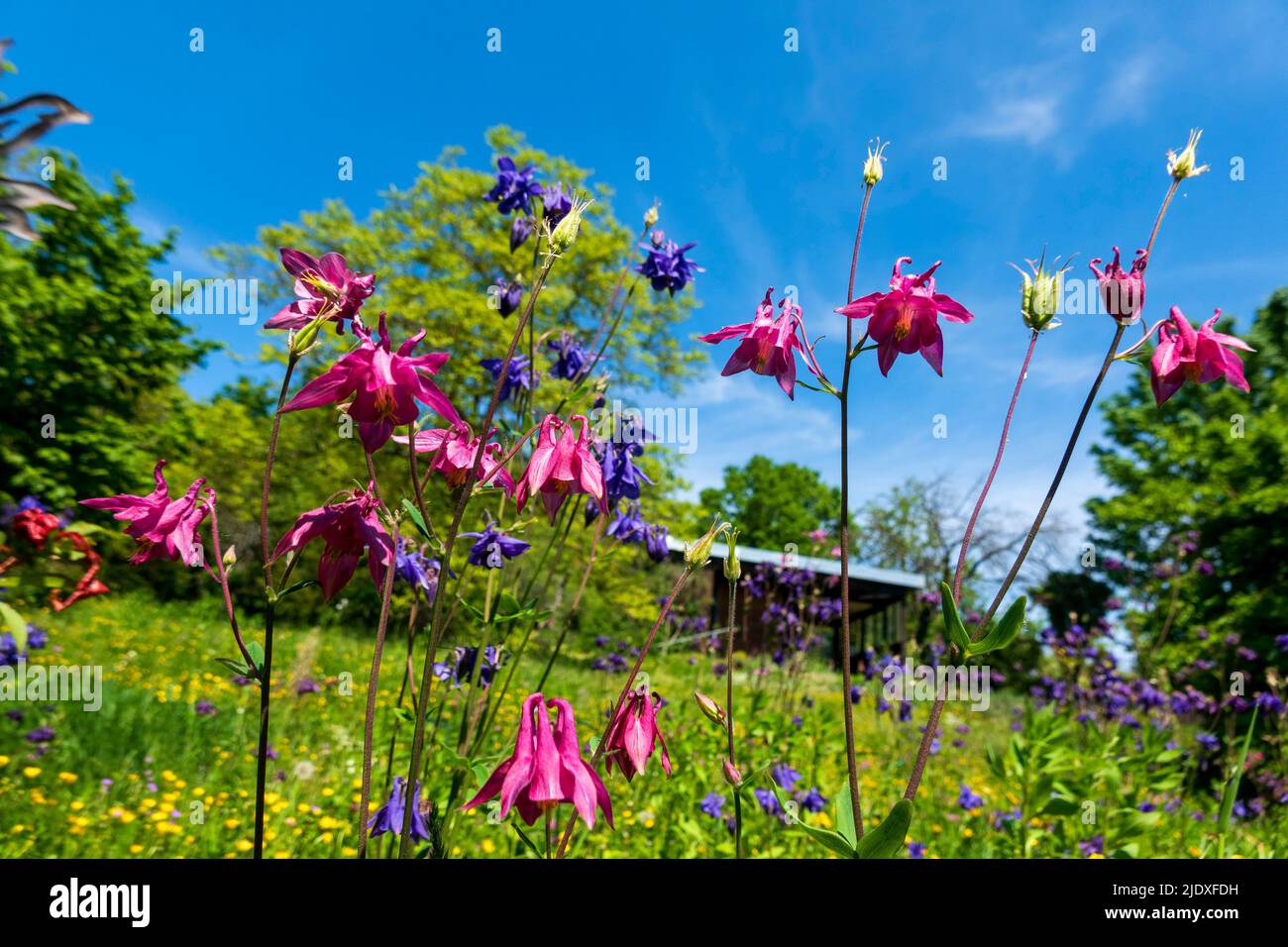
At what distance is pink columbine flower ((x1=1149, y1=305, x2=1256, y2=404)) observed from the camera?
3.69ft

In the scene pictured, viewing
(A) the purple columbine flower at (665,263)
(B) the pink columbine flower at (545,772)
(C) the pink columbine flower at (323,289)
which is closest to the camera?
(B) the pink columbine flower at (545,772)

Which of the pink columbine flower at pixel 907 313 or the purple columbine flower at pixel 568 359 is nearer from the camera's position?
the pink columbine flower at pixel 907 313

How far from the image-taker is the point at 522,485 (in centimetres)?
114

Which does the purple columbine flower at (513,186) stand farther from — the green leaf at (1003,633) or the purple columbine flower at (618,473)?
the green leaf at (1003,633)

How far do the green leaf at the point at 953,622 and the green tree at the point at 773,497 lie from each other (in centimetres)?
3914

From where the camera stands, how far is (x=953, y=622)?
3.14 feet

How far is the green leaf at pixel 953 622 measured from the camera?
0.91 m

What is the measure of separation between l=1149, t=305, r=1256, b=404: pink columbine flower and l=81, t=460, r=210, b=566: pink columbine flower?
1605mm

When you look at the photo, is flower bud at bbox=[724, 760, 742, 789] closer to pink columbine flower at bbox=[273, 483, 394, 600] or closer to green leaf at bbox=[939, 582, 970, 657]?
green leaf at bbox=[939, 582, 970, 657]

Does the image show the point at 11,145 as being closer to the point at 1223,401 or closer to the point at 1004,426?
the point at 1004,426

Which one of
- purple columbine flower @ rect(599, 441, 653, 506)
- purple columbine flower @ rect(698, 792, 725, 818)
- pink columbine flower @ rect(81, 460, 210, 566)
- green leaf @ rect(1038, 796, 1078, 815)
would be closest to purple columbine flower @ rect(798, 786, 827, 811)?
purple columbine flower @ rect(698, 792, 725, 818)

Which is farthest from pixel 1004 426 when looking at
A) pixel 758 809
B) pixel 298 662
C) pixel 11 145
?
pixel 298 662

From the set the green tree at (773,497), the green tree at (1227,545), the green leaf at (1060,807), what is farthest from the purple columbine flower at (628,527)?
the green tree at (773,497)

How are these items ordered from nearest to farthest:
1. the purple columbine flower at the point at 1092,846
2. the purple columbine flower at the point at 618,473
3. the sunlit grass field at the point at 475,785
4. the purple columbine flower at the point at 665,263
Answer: the purple columbine flower at the point at 618,473, the purple columbine flower at the point at 665,263, the sunlit grass field at the point at 475,785, the purple columbine flower at the point at 1092,846
